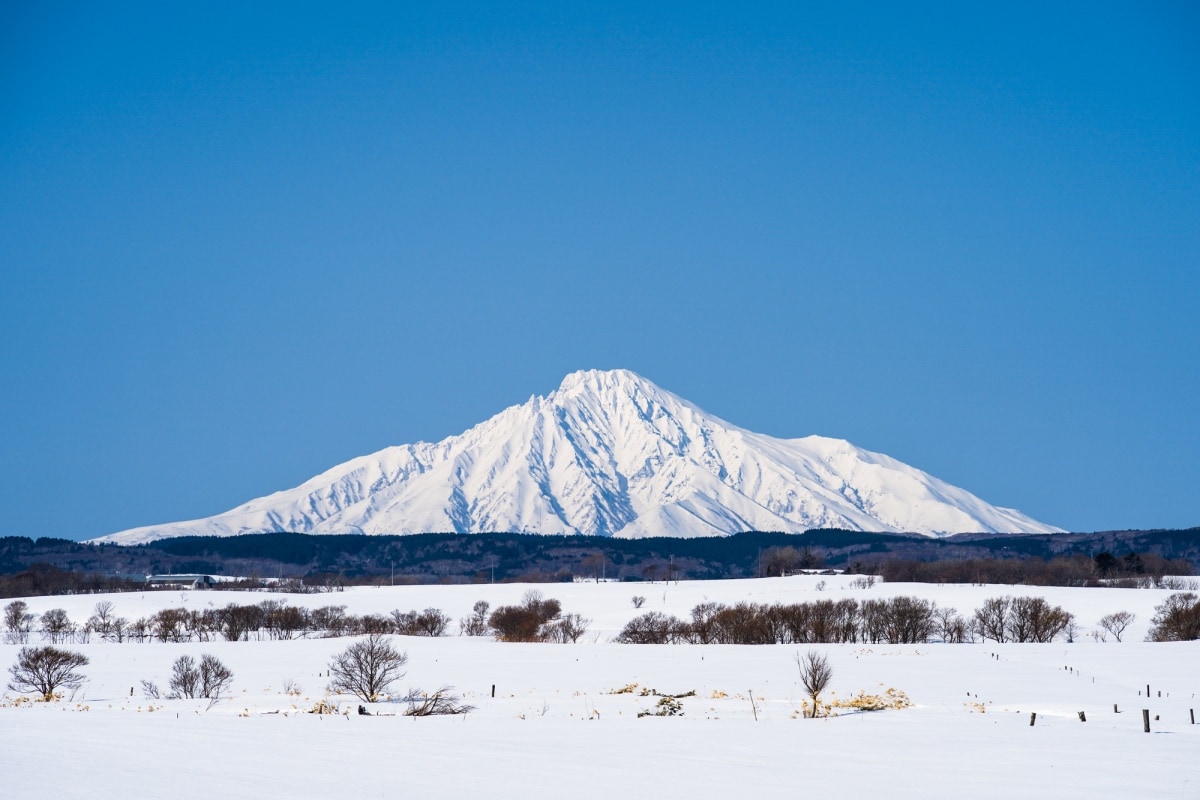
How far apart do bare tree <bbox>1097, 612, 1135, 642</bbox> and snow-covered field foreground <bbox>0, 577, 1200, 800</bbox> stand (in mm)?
24827

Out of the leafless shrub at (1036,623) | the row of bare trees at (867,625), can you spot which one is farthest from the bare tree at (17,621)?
the leafless shrub at (1036,623)

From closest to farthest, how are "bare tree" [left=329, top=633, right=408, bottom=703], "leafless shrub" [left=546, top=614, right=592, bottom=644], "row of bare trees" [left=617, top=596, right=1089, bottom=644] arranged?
"bare tree" [left=329, top=633, right=408, bottom=703]
"row of bare trees" [left=617, top=596, right=1089, bottom=644]
"leafless shrub" [left=546, top=614, right=592, bottom=644]

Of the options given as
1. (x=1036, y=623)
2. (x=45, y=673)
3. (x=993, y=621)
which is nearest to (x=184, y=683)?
(x=45, y=673)

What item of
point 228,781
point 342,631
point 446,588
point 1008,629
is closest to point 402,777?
point 228,781

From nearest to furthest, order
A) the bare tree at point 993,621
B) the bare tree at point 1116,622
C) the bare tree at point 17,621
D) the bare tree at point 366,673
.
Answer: the bare tree at point 366,673 → the bare tree at point 993,621 → the bare tree at point 1116,622 → the bare tree at point 17,621

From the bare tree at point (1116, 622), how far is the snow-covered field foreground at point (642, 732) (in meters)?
24.8

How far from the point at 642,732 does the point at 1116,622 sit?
3317 inches

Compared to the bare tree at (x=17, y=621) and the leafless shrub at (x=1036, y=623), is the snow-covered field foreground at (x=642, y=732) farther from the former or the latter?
the bare tree at (x=17, y=621)

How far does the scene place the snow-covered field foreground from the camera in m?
32.0

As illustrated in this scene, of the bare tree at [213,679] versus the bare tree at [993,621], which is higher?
the bare tree at [993,621]

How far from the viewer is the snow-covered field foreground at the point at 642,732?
3198 centimetres

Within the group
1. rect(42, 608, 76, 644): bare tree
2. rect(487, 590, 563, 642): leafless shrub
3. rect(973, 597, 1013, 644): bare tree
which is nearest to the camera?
rect(973, 597, 1013, 644): bare tree

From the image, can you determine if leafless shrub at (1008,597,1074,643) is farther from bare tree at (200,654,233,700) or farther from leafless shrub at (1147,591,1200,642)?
bare tree at (200,654,233,700)

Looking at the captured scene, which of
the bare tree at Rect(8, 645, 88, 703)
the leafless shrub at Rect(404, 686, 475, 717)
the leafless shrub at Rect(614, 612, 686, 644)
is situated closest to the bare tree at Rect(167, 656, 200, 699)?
the bare tree at Rect(8, 645, 88, 703)
